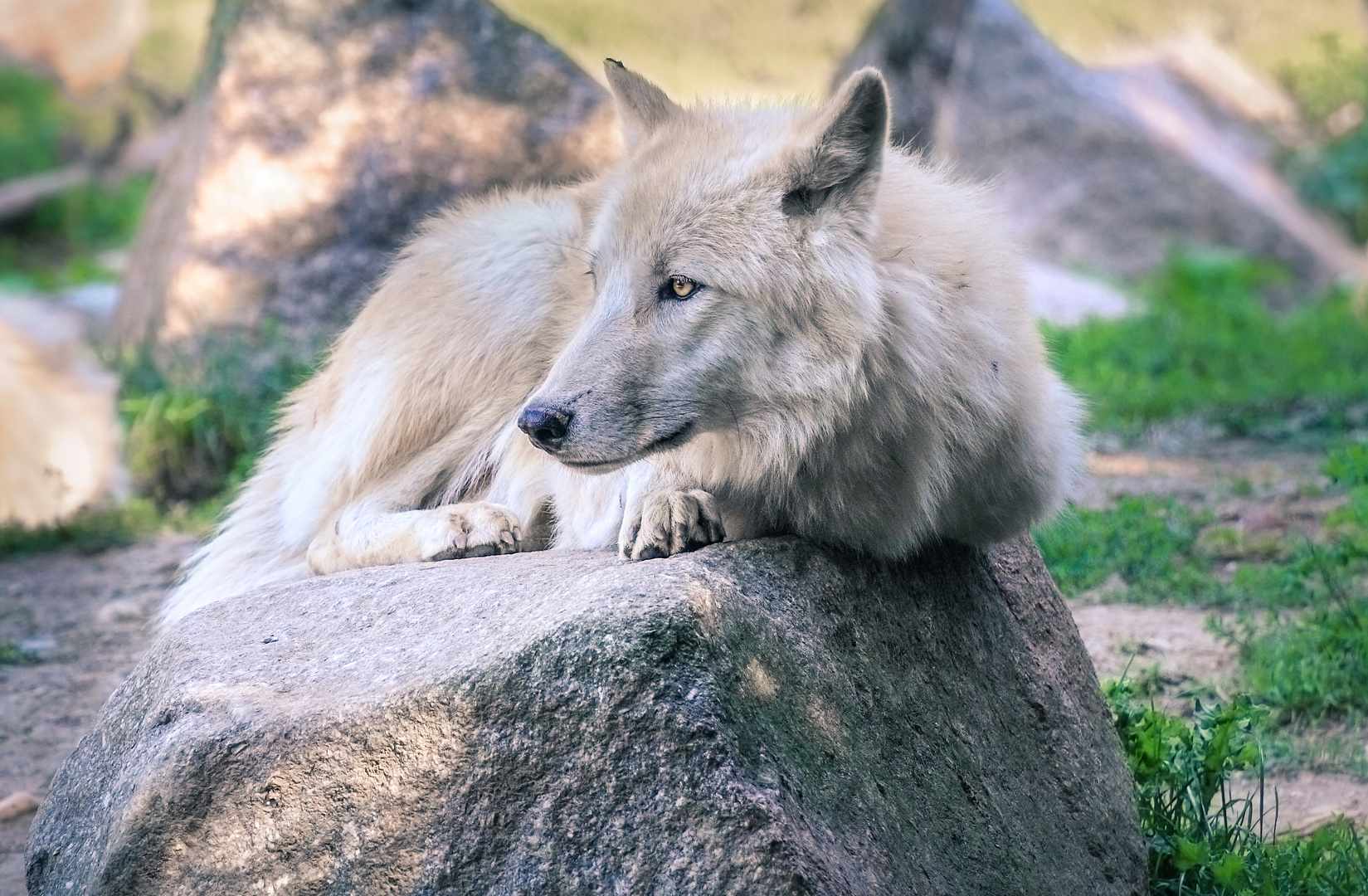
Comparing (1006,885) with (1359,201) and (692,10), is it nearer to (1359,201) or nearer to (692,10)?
(1359,201)

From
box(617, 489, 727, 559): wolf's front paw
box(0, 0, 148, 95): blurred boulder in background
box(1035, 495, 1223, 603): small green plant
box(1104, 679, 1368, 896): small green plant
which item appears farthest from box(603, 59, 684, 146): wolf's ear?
box(0, 0, 148, 95): blurred boulder in background

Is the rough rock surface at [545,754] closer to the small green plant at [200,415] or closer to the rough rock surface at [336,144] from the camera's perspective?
the small green plant at [200,415]

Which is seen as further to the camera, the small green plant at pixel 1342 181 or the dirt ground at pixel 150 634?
the small green plant at pixel 1342 181

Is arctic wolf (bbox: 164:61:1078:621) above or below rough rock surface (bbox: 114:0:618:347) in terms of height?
above

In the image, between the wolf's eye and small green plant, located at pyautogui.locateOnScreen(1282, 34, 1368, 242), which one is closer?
the wolf's eye

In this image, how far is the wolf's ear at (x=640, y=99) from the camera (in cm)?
310

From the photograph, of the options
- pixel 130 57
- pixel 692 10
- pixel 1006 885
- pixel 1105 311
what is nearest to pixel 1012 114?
pixel 1105 311

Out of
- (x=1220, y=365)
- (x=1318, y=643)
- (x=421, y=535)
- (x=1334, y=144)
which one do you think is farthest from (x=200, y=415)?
(x=1334, y=144)

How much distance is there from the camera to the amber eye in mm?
2729

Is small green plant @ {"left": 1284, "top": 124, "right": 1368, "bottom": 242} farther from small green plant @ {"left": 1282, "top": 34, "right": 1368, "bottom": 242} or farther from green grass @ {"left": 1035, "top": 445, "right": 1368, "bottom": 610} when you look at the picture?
green grass @ {"left": 1035, "top": 445, "right": 1368, "bottom": 610}

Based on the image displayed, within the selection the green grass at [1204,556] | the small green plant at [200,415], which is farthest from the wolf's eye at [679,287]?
the small green plant at [200,415]

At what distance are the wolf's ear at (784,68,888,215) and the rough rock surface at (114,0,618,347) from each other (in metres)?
5.04

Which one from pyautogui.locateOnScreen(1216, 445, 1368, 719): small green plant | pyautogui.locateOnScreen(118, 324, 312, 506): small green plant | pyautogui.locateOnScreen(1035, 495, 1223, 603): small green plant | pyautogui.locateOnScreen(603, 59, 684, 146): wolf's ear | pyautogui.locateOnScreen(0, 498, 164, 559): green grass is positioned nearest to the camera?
pyautogui.locateOnScreen(603, 59, 684, 146): wolf's ear

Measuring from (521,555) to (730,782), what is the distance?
1.00 m
